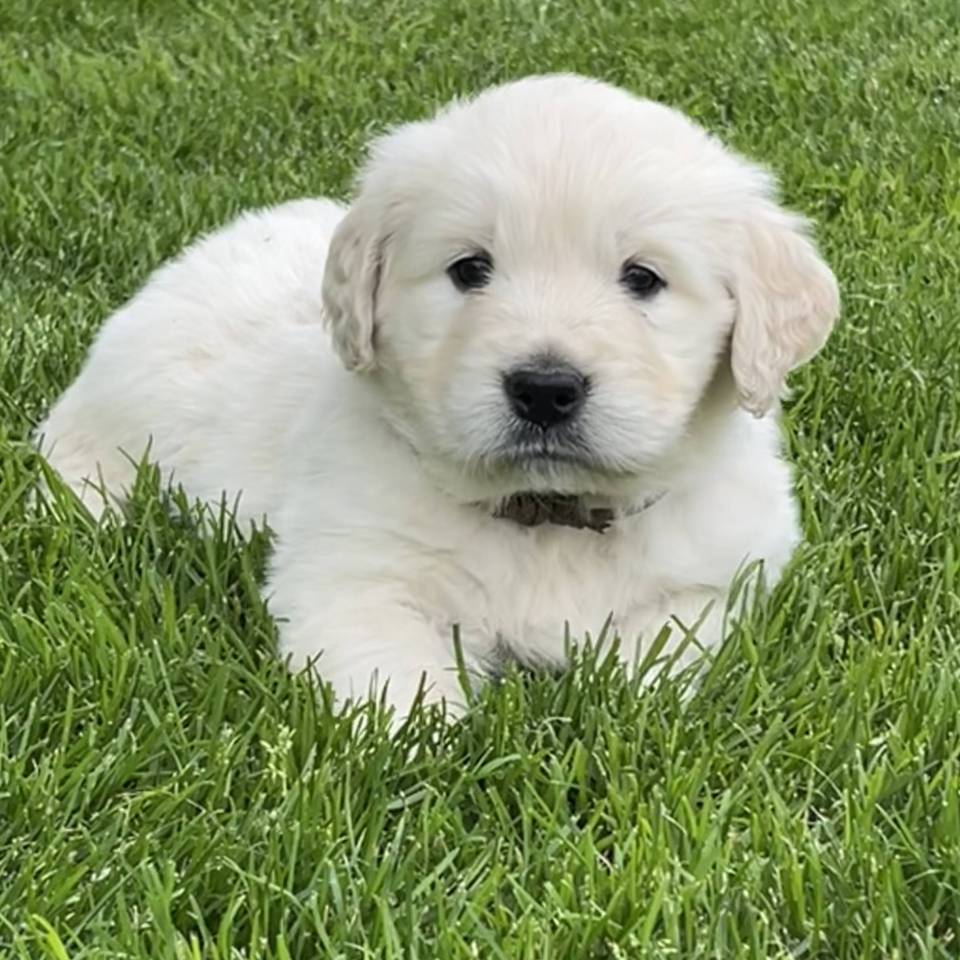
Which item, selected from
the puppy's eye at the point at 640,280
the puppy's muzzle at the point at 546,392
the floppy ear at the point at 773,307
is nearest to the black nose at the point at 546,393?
the puppy's muzzle at the point at 546,392

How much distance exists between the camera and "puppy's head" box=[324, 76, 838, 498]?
2918mm

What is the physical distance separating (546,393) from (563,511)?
1.49ft

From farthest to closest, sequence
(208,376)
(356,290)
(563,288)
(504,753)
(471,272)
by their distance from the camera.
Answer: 1. (208,376)
2. (356,290)
3. (471,272)
4. (563,288)
5. (504,753)

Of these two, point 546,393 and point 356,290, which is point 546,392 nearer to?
point 546,393

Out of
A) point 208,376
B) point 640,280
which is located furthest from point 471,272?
point 208,376

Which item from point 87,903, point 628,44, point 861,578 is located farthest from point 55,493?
point 628,44

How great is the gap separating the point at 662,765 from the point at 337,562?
30.3 inches

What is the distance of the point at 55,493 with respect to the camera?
11.8 ft

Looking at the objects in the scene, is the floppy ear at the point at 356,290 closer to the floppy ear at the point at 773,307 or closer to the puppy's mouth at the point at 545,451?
the puppy's mouth at the point at 545,451

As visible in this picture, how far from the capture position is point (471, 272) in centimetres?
308

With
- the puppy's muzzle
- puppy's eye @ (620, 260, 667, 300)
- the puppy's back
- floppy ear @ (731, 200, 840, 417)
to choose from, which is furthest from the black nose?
the puppy's back

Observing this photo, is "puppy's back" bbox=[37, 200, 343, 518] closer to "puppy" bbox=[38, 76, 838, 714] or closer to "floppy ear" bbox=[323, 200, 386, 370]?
"puppy" bbox=[38, 76, 838, 714]

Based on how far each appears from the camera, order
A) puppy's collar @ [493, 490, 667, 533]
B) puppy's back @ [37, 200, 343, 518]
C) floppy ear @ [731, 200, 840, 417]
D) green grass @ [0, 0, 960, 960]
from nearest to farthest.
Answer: green grass @ [0, 0, 960, 960], floppy ear @ [731, 200, 840, 417], puppy's collar @ [493, 490, 667, 533], puppy's back @ [37, 200, 343, 518]

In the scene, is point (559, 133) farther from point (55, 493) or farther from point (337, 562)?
point (55, 493)
